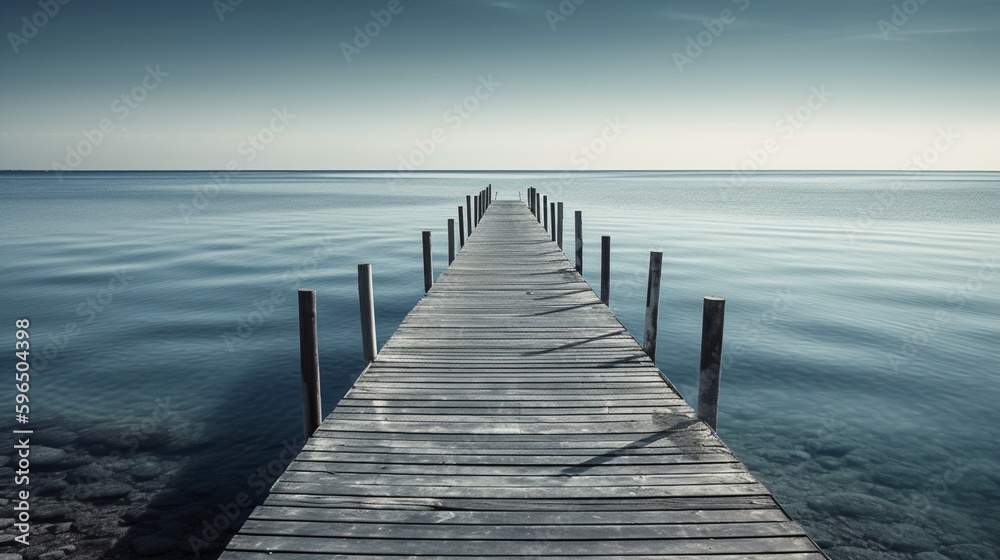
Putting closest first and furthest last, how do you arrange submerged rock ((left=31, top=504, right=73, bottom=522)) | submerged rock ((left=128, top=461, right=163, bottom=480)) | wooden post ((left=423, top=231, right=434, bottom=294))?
submerged rock ((left=31, top=504, right=73, bottom=522)) → submerged rock ((left=128, top=461, right=163, bottom=480)) → wooden post ((left=423, top=231, right=434, bottom=294))

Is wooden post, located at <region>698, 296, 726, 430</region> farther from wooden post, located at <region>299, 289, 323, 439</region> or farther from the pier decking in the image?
wooden post, located at <region>299, 289, 323, 439</region>

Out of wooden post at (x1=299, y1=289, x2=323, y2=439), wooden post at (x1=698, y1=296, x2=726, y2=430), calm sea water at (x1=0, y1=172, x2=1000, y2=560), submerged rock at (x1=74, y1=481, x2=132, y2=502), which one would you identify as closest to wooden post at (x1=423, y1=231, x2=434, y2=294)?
calm sea water at (x1=0, y1=172, x2=1000, y2=560)

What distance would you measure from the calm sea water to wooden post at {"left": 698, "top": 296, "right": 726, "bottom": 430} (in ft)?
8.87

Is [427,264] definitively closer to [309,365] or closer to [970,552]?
[309,365]

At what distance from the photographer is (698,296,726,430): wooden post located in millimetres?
5230

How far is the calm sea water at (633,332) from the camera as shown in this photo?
698 cm

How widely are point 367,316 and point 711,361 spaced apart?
4.69 m

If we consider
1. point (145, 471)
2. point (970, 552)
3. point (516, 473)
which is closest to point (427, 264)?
point (145, 471)

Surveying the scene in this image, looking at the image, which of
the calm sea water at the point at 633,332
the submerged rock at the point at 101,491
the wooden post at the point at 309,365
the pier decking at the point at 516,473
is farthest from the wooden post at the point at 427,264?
the submerged rock at the point at 101,491

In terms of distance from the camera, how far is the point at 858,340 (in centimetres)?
1425

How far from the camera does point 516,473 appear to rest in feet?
13.8

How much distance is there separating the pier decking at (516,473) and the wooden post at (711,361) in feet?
0.67

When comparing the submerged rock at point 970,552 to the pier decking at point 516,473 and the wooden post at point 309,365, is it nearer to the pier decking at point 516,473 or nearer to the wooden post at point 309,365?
the pier decking at point 516,473

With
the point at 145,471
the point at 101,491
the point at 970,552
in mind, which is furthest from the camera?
the point at 145,471
